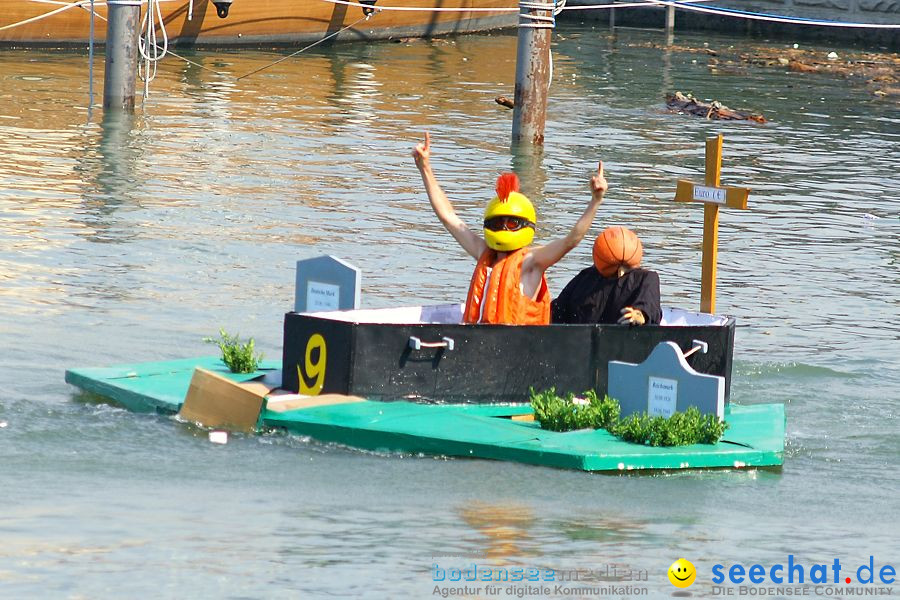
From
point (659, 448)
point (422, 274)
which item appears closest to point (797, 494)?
point (659, 448)

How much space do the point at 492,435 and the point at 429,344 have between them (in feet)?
2.45

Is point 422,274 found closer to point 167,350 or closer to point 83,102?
point 167,350

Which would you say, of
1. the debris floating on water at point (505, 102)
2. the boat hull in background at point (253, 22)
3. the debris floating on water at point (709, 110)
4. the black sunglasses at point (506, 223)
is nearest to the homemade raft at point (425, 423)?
the black sunglasses at point (506, 223)

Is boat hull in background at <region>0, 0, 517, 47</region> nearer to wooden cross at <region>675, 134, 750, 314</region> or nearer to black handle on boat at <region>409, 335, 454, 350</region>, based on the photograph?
wooden cross at <region>675, 134, 750, 314</region>

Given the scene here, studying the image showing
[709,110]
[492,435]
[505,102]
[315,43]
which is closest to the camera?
[492,435]

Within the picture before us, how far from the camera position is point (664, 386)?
859 cm

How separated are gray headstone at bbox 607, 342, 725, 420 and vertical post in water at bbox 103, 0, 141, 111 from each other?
11486mm

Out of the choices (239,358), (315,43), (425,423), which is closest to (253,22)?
(315,43)

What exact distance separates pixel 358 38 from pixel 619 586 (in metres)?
26.8

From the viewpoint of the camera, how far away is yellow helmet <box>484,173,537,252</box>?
9195mm

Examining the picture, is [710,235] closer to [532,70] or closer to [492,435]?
[492,435]

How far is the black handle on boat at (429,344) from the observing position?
8.78 meters

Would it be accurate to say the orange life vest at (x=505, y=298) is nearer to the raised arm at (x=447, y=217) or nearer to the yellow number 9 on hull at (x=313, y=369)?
the raised arm at (x=447, y=217)

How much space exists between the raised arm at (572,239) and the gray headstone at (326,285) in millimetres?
1038
